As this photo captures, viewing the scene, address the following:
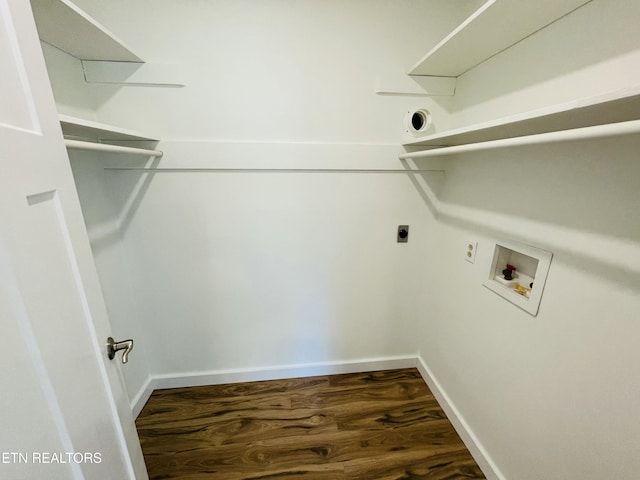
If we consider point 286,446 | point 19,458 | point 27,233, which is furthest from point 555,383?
point 27,233

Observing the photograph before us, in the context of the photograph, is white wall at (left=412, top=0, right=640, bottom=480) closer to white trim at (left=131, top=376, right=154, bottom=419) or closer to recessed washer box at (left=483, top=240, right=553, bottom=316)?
recessed washer box at (left=483, top=240, right=553, bottom=316)

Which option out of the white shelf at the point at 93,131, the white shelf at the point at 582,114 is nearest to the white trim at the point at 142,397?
the white shelf at the point at 93,131

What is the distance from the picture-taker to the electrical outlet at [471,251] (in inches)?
51.9

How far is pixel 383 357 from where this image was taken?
1900 mm

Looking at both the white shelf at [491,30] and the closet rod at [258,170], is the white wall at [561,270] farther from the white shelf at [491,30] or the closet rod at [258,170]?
the closet rod at [258,170]

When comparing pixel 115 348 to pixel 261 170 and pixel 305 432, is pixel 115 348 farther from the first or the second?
pixel 305 432

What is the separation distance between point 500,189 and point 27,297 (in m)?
1.57

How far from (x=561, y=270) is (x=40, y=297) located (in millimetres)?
1486

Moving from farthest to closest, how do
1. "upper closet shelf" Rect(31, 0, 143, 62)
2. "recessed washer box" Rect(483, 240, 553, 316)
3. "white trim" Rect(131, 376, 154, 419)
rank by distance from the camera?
"white trim" Rect(131, 376, 154, 419) → "recessed washer box" Rect(483, 240, 553, 316) → "upper closet shelf" Rect(31, 0, 143, 62)

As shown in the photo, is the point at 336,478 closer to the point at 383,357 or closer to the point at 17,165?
the point at 383,357

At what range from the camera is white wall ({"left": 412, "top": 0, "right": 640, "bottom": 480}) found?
74 centimetres

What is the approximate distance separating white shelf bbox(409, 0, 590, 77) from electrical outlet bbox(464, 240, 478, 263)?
879 millimetres

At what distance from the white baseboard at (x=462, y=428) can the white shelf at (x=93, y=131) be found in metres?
2.16

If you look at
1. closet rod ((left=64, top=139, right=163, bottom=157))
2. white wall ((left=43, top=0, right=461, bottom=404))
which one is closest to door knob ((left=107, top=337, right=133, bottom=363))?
closet rod ((left=64, top=139, right=163, bottom=157))
